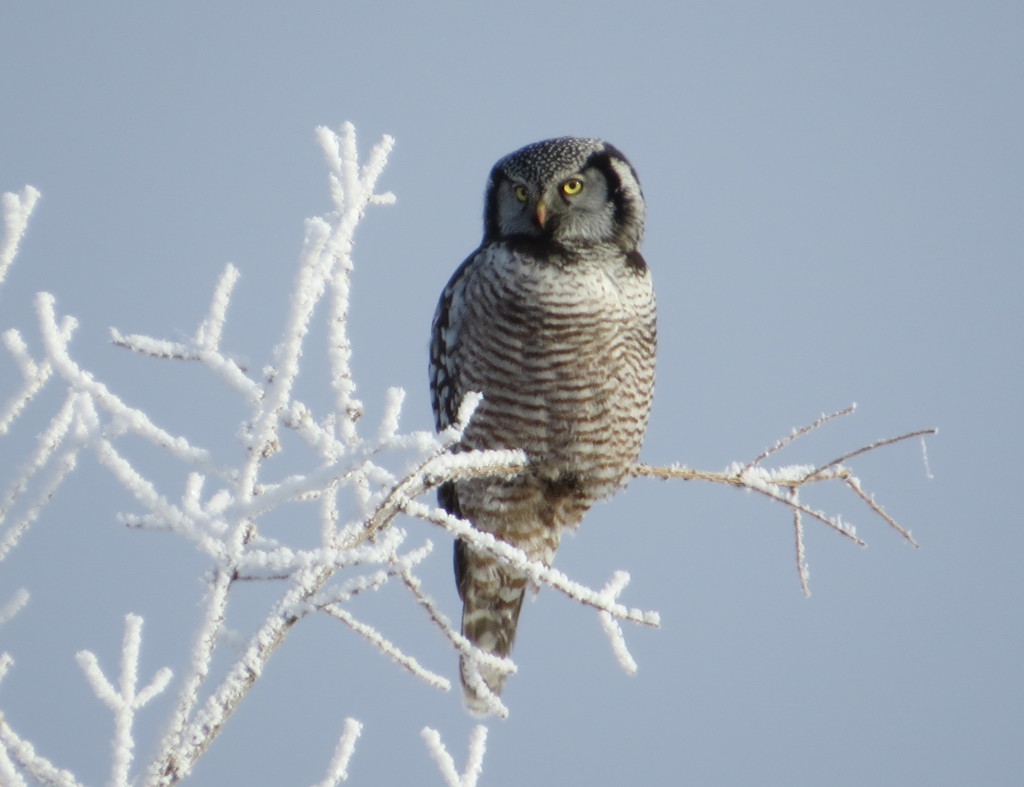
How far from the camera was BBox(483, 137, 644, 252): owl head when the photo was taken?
5.74 metres

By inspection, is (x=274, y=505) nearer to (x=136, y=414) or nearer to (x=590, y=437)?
(x=136, y=414)

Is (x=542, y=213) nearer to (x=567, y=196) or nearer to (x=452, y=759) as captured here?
(x=567, y=196)

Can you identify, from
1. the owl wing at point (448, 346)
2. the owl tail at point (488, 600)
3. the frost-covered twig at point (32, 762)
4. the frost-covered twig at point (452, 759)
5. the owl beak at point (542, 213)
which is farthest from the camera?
the owl tail at point (488, 600)

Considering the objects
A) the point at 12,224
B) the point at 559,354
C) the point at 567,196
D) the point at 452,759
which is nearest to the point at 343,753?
the point at 452,759

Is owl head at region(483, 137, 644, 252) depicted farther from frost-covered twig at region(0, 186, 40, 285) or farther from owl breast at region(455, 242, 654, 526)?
frost-covered twig at region(0, 186, 40, 285)

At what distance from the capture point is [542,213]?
5652 millimetres

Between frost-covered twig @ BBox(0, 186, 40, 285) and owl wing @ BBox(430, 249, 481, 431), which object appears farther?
owl wing @ BBox(430, 249, 481, 431)

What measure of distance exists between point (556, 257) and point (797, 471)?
198 centimetres

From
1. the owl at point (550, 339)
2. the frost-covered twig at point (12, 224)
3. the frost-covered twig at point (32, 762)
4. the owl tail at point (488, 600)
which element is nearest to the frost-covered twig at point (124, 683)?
the frost-covered twig at point (32, 762)

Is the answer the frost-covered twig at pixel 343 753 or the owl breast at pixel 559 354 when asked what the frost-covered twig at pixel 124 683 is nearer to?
the frost-covered twig at pixel 343 753

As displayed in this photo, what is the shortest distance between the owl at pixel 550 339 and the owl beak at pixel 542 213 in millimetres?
10

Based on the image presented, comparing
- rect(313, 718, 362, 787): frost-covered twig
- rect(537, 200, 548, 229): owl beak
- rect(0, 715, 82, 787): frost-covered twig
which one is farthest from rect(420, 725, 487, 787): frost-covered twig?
rect(537, 200, 548, 229): owl beak

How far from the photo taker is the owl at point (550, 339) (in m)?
5.54

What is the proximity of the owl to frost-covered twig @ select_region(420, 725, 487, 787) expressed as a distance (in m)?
2.44
